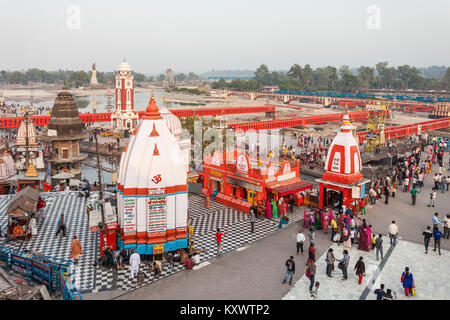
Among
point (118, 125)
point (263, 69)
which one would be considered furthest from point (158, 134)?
point (263, 69)

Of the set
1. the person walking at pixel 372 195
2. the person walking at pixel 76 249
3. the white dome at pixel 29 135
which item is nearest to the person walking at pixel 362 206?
the person walking at pixel 372 195

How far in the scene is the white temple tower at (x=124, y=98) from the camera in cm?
5012

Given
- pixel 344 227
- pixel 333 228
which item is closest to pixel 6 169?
pixel 333 228

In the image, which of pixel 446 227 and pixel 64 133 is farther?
pixel 64 133

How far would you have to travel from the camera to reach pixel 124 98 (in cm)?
5050

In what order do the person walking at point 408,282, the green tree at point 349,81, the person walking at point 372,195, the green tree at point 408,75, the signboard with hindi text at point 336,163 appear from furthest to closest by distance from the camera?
the green tree at point 408,75 → the green tree at point 349,81 → the person walking at point 372,195 → the signboard with hindi text at point 336,163 → the person walking at point 408,282

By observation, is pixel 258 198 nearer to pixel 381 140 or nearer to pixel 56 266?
pixel 56 266

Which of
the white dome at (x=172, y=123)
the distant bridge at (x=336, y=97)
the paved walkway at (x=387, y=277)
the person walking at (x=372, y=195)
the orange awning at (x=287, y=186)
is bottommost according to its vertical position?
the paved walkway at (x=387, y=277)

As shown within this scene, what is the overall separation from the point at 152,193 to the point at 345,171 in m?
10.1

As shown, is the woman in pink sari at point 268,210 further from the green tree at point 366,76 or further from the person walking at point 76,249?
the green tree at point 366,76

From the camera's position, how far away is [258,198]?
19609 millimetres

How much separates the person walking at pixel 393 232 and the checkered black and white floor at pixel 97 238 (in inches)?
176

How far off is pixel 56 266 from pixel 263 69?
189 m

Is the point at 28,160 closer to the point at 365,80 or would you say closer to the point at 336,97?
the point at 336,97
